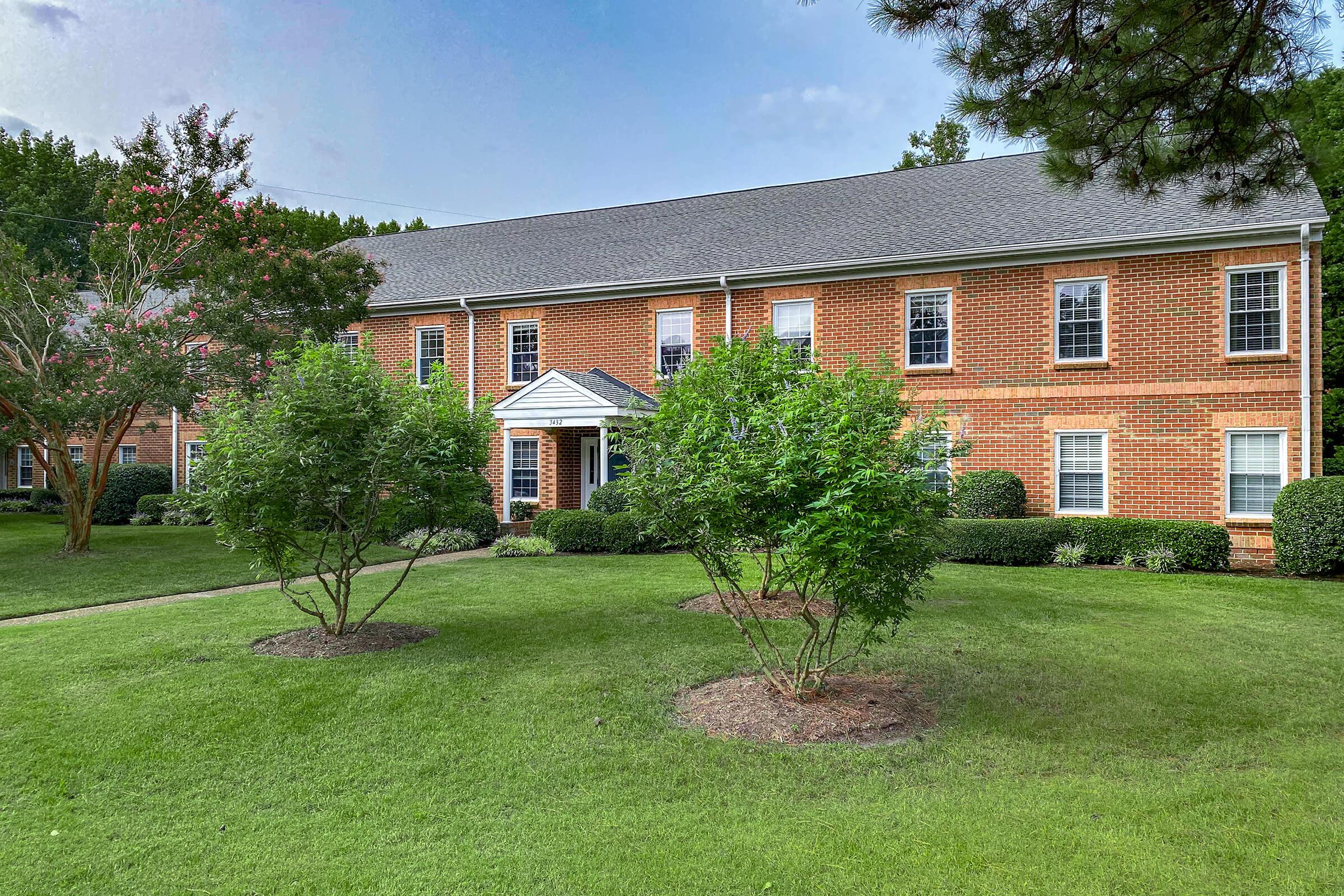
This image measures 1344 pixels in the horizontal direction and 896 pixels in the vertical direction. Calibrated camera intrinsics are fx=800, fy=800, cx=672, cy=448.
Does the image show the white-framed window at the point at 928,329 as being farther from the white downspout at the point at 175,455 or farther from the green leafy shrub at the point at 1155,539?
the white downspout at the point at 175,455

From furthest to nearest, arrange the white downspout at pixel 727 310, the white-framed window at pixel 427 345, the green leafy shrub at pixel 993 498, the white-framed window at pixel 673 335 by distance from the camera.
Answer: the white-framed window at pixel 427 345
the white-framed window at pixel 673 335
the white downspout at pixel 727 310
the green leafy shrub at pixel 993 498

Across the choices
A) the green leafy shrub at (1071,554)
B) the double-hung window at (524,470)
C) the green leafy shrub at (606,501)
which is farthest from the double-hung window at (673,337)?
the green leafy shrub at (1071,554)

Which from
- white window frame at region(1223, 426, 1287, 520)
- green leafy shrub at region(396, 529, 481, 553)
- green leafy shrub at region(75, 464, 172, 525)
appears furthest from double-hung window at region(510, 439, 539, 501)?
white window frame at region(1223, 426, 1287, 520)

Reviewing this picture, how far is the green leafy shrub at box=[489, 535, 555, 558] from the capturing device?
14375mm

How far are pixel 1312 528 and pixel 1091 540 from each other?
109 inches

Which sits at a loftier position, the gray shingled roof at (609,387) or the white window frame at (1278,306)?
the white window frame at (1278,306)

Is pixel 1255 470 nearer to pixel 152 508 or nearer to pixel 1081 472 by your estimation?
pixel 1081 472

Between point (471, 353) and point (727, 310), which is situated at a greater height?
point (727, 310)

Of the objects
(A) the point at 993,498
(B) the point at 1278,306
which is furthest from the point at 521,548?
(B) the point at 1278,306

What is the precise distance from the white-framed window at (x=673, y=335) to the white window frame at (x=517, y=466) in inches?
136

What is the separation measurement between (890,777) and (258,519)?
19.0ft

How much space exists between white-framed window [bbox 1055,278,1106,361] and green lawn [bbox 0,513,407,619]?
507 inches

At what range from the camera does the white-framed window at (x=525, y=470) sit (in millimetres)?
18609

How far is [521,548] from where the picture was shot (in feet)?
47.3
